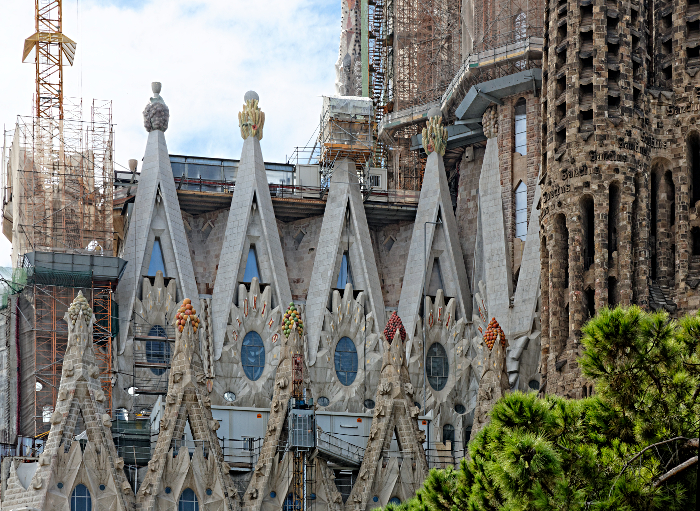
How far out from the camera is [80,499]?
4328 centimetres

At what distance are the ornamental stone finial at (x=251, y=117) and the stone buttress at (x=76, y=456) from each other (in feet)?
41.0

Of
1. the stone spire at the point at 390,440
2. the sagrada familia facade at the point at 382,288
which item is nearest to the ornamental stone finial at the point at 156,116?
the sagrada familia facade at the point at 382,288

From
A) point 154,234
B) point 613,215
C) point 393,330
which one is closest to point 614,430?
point 613,215

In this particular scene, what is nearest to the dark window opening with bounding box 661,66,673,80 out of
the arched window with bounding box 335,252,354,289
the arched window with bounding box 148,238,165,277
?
the arched window with bounding box 335,252,354,289

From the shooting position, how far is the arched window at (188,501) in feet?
146

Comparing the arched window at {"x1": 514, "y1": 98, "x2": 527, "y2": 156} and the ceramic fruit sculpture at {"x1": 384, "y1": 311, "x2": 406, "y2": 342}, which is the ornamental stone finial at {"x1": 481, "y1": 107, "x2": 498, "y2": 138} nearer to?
the arched window at {"x1": 514, "y1": 98, "x2": 527, "y2": 156}

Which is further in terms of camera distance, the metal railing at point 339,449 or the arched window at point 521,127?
the arched window at point 521,127

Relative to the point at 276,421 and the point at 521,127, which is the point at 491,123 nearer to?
the point at 521,127

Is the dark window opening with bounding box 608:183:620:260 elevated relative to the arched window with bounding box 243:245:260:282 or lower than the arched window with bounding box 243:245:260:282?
elevated

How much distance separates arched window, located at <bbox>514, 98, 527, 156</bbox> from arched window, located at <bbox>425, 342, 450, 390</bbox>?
7728 mm

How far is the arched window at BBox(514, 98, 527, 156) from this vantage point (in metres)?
54.7

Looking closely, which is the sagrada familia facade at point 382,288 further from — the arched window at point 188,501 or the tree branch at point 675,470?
the tree branch at point 675,470

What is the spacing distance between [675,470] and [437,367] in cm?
2970

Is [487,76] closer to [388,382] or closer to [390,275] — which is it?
[390,275]
